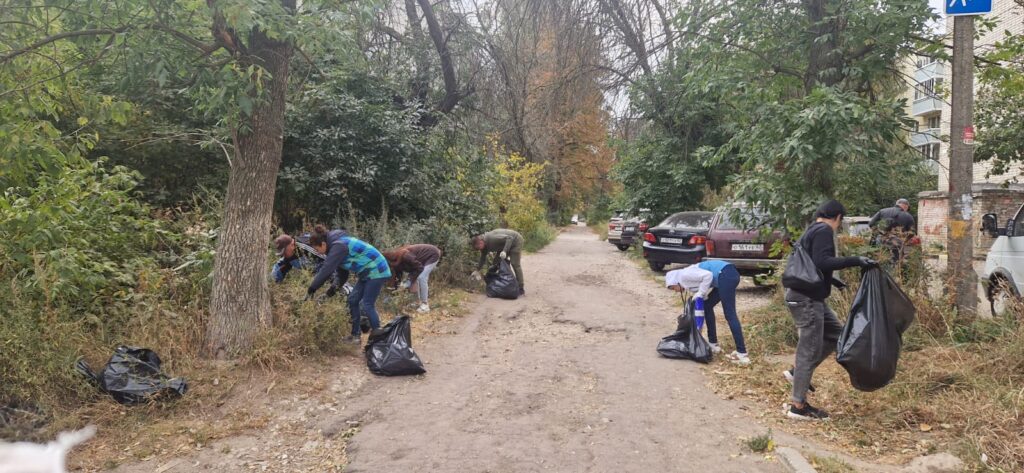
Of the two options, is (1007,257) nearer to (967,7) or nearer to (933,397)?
(967,7)

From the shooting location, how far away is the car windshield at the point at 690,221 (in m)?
13.2

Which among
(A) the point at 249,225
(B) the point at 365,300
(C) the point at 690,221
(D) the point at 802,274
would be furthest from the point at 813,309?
(C) the point at 690,221

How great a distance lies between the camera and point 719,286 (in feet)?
20.8

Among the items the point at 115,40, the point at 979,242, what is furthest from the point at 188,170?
the point at 979,242

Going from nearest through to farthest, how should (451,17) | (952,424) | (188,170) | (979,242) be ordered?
(952,424) → (188,170) → (451,17) → (979,242)

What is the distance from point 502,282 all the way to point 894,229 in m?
5.91

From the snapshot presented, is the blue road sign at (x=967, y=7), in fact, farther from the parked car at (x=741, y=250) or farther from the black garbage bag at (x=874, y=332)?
the parked car at (x=741, y=250)

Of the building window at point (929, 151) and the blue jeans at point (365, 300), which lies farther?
the building window at point (929, 151)

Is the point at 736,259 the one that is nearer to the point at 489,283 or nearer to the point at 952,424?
the point at 489,283

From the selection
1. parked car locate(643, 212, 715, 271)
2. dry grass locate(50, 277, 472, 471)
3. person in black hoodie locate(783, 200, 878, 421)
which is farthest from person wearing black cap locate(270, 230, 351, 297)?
parked car locate(643, 212, 715, 271)

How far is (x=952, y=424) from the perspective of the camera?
4133 mm

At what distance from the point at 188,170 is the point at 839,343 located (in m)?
9.48

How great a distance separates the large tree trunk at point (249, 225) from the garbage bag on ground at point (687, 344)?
4.10 metres

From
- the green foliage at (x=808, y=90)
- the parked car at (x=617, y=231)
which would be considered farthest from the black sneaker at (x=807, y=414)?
the parked car at (x=617, y=231)
